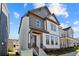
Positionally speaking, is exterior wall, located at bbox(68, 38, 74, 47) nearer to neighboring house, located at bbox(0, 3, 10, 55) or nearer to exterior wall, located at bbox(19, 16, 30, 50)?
exterior wall, located at bbox(19, 16, 30, 50)

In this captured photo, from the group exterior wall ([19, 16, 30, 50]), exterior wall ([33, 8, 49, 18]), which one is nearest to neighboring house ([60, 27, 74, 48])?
exterior wall ([33, 8, 49, 18])

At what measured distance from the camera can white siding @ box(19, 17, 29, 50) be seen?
2.88 meters

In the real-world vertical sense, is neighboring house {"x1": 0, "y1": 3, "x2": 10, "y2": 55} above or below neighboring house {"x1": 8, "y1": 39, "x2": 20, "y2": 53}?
above

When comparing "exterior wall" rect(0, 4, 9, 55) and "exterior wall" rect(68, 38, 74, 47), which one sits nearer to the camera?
"exterior wall" rect(0, 4, 9, 55)

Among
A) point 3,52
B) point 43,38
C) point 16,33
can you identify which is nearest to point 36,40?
point 43,38

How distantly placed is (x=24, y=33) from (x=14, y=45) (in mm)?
236

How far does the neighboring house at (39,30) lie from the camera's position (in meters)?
2.88

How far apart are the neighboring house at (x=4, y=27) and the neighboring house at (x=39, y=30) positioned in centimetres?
21

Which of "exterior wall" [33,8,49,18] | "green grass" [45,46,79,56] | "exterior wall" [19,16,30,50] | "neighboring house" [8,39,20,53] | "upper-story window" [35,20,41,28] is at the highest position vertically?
"exterior wall" [33,8,49,18]

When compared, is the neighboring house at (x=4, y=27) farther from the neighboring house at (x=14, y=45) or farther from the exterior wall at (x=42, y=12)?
the exterior wall at (x=42, y=12)

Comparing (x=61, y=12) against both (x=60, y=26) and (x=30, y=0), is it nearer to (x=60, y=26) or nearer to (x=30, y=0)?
(x=60, y=26)

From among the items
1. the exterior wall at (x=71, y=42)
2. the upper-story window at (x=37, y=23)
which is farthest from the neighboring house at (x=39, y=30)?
the exterior wall at (x=71, y=42)

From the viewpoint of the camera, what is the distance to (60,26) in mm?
2930

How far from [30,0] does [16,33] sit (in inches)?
21.2
